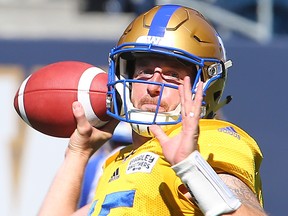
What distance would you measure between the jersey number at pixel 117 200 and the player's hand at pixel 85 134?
423 mm

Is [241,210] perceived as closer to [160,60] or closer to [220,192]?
[220,192]

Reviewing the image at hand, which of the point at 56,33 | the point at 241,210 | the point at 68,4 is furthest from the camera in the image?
the point at 68,4

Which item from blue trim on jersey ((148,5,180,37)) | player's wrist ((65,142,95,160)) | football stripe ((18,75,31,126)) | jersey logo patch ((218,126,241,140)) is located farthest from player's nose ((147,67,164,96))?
football stripe ((18,75,31,126))

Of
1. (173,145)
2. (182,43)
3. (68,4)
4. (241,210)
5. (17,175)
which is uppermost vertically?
(182,43)

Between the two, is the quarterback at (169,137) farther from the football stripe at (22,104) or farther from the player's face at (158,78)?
the football stripe at (22,104)

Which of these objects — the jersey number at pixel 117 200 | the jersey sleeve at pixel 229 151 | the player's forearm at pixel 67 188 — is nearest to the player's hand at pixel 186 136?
the jersey sleeve at pixel 229 151

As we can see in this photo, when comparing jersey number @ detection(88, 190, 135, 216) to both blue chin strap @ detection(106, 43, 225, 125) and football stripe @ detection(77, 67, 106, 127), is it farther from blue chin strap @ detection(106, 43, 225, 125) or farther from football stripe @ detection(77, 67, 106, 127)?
football stripe @ detection(77, 67, 106, 127)

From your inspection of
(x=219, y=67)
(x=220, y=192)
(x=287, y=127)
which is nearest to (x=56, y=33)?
(x=287, y=127)

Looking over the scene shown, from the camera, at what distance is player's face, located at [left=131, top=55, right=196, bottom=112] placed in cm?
248

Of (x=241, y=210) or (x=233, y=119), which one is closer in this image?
(x=241, y=210)

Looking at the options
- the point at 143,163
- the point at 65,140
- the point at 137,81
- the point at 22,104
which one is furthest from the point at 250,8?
the point at 143,163

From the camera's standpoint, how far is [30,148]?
18.5 ft

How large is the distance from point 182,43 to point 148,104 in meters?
0.20

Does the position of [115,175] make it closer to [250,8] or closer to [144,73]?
[144,73]
